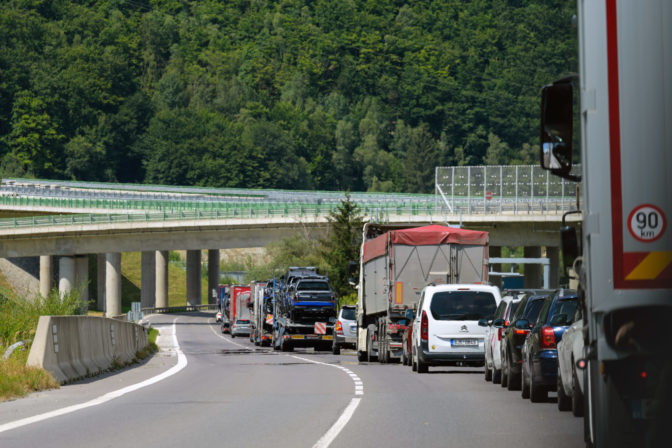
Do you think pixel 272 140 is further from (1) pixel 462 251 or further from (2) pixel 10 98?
(1) pixel 462 251

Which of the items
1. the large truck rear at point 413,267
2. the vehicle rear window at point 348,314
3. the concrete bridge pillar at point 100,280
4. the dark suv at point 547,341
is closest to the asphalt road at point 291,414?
the dark suv at point 547,341

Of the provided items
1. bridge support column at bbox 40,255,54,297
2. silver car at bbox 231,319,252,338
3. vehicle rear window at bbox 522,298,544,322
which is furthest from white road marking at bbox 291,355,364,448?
bridge support column at bbox 40,255,54,297

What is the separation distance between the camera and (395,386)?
883 inches

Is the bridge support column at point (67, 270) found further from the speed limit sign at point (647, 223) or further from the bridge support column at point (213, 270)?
the speed limit sign at point (647, 223)

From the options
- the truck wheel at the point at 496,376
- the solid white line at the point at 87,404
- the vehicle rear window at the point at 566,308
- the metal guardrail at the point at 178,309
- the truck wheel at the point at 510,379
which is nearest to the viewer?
the solid white line at the point at 87,404

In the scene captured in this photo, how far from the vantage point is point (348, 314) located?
4303 cm

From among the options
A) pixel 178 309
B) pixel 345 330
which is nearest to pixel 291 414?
pixel 345 330

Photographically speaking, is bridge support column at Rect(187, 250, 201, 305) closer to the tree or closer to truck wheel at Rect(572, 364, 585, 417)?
the tree

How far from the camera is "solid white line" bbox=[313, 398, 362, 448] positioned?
42.3 ft

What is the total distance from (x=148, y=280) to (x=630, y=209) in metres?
97.3

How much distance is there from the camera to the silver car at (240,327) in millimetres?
65188

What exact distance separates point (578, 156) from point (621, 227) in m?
1.05

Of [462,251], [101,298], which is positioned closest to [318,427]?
[462,251]

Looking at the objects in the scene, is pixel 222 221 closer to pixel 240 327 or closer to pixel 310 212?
pixel 310 212
